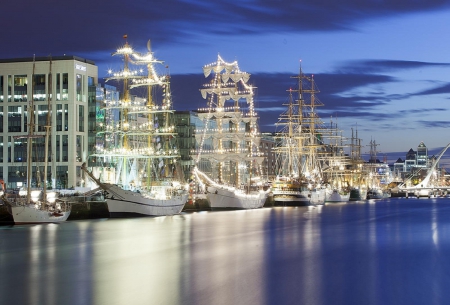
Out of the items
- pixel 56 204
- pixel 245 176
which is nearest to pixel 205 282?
pixel 56 204

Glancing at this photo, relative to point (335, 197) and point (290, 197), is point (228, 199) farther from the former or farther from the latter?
A: point (335, 197)

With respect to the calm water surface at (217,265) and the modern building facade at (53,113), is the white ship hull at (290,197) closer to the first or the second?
the modern building facade at (53,113)

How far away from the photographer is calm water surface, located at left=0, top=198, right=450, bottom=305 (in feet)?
103

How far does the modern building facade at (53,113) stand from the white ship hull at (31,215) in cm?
4313

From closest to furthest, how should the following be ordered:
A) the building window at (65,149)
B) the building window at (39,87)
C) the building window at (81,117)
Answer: the building window at (65,149) → the building window at (39,87) → the building window at (81,117)

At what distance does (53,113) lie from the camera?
376ft

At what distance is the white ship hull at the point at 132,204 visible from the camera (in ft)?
258

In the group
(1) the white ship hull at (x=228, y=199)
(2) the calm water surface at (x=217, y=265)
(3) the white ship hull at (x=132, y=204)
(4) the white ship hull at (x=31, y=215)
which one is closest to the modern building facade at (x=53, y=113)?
(1) the white ship hull at (x=228, y=199)

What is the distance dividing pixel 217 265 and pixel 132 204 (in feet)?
134

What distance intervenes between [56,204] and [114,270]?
33854mm

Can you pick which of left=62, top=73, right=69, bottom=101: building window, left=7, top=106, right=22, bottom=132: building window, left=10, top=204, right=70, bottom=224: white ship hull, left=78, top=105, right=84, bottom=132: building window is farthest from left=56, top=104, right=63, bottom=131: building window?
left=10, top=204, right=70, bottom=224: white ship hull

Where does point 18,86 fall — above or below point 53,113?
above

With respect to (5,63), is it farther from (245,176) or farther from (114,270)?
(114,270)

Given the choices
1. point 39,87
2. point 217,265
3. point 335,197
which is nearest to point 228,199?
point 39,87
